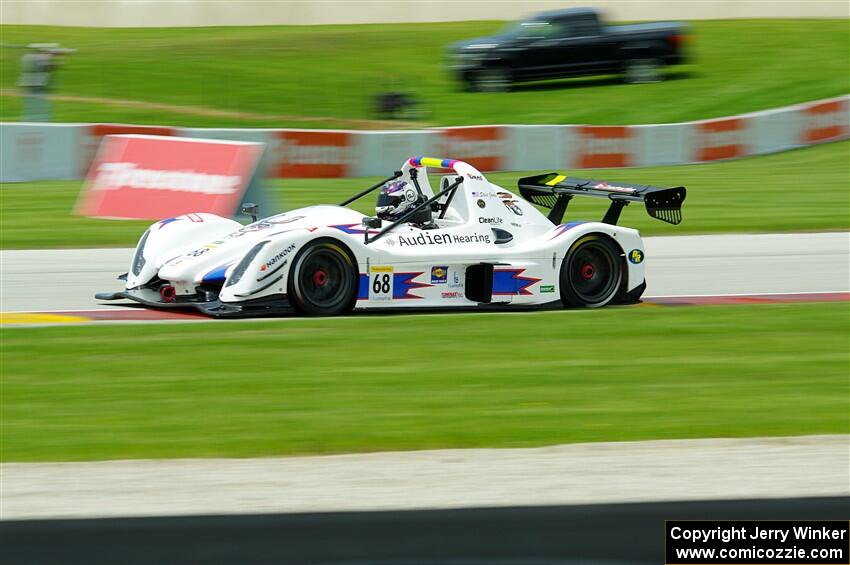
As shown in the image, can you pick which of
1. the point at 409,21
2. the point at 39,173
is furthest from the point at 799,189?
the point at 409,21

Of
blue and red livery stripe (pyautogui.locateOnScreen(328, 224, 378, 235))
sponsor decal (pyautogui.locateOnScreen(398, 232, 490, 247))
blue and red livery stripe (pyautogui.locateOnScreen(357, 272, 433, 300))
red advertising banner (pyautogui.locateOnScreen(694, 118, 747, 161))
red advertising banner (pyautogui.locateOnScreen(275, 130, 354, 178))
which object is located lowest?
blue and red livery stripe (pyautogui.locateOnScreen(357, 272, 433, 300))

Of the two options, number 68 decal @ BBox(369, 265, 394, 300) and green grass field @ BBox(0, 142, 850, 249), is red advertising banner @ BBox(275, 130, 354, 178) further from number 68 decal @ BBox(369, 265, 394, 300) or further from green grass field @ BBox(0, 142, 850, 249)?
number 68 decal @ BBox(369, 265, 394, 300)

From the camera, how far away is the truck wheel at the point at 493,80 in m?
25.8

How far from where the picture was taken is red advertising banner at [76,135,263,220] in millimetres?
14898


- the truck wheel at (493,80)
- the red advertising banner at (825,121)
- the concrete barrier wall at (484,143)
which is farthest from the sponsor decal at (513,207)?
the truck wheel at (493,80)

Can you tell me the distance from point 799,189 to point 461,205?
10362 millimetres

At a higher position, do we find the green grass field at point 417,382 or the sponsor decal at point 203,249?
the sponsor decal at point 203,249

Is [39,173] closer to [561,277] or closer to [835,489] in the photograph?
[561,277]

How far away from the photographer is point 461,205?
1097cm

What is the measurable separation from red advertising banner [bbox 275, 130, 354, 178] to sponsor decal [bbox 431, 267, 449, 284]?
9.26 m

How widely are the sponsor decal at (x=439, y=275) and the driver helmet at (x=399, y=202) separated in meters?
0.44

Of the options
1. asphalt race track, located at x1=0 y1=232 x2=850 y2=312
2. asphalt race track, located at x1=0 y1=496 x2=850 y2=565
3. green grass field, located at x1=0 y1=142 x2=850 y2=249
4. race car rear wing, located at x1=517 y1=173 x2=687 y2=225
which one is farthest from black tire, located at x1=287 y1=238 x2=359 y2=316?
asphalt race track, located at x1=0 y1=496 x2=850 y2=565

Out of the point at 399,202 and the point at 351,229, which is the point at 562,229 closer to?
the point at 399,202

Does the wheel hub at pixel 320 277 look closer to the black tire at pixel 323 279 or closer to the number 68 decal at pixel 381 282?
the black tire at pixel 323 279
